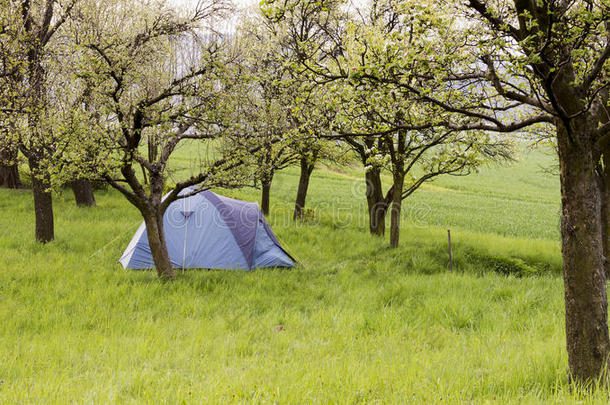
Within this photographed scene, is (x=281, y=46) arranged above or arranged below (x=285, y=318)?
Result: above

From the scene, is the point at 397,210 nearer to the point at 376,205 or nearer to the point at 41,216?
the point at 376,205

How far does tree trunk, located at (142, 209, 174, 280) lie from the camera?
27.8 ft

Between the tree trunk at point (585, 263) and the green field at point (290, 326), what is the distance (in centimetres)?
42

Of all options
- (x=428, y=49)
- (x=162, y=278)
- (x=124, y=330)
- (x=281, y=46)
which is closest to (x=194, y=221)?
(x=162, y=278)

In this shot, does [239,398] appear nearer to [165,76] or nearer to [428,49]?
[428,49]

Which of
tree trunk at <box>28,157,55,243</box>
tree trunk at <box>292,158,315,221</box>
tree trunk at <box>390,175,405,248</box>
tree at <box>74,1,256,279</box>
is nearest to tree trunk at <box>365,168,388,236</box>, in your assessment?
tree trunk at <box>390,175,405,248</box>

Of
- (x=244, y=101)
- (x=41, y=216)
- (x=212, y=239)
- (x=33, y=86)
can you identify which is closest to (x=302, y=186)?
(x=212, y=239)

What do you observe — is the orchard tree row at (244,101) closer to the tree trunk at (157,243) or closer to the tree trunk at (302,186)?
the tree trunk at (157,243)

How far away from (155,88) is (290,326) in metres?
5.63

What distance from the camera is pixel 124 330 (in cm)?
594

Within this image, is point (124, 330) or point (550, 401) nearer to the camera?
point (550, 401)

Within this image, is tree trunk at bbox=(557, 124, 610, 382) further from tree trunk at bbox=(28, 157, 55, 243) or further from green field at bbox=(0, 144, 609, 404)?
tree trunk at bbox=(28, 157, 55, 243)

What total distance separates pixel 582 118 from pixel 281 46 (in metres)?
11.7

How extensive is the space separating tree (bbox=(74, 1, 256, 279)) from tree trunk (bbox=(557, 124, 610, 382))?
6036mm
